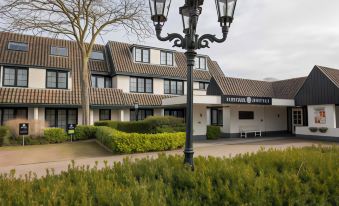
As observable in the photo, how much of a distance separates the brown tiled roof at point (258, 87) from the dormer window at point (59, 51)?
47.1 feet

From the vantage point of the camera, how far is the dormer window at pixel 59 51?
72.3 ft

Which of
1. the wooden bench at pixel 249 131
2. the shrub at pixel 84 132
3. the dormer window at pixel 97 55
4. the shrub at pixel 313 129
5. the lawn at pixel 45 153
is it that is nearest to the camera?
the lawn at pixel 45 153

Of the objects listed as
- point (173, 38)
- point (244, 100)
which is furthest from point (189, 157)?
point (244, 100)

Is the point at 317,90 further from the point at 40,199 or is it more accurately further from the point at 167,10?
the point at 40,199

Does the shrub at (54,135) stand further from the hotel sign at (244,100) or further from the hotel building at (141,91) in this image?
the hotel sign at (244,100)

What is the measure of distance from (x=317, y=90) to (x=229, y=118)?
7.30 meters

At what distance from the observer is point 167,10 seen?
18.6 ft

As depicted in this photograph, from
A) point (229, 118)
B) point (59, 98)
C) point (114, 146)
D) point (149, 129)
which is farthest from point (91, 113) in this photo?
point (229, 118)

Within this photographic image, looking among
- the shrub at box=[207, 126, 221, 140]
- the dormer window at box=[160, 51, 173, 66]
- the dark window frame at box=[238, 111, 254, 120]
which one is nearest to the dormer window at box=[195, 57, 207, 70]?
the dormer window at box=[160, 51, 173, 66]

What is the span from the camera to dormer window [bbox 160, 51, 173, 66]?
2609 cm

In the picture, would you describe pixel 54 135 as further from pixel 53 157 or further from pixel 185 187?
pixel 185 187

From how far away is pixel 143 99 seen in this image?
23.3m

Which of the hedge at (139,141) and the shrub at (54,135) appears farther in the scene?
the shrub at (54,135)

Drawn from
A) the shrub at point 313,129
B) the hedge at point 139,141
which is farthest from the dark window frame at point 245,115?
the hedge at point 139,141
